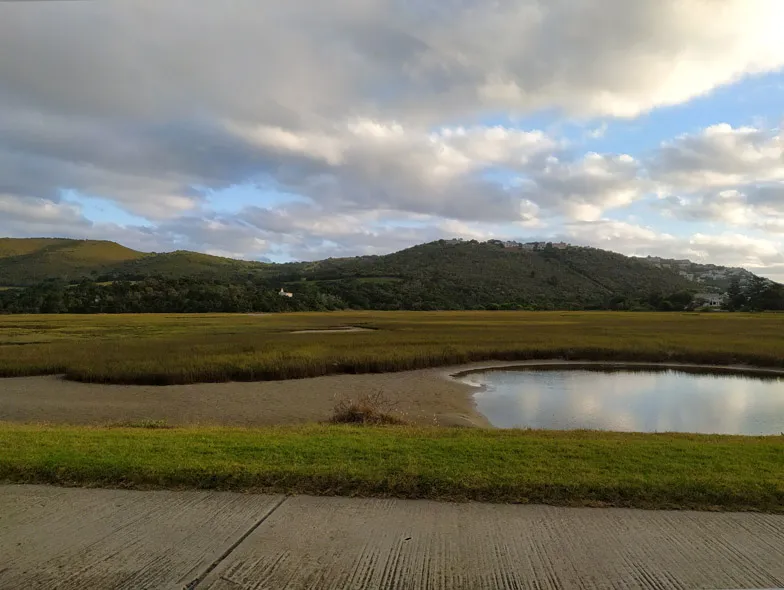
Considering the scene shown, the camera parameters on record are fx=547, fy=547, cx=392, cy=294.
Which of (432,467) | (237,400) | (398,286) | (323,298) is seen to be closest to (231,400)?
(237,400)

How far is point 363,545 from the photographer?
469 cm

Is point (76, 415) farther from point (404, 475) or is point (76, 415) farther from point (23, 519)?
point (404, 475)

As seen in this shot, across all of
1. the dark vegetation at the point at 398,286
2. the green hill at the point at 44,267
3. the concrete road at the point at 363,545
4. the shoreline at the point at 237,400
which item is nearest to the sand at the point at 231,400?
the shoreline at the point at 237,400

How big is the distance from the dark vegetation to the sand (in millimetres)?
75463

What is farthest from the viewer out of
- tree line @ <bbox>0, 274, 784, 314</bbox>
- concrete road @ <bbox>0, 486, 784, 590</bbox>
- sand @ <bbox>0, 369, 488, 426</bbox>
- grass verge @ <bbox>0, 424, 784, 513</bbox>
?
tree line @ <bbox>0, 274, 784, 314</bbox>

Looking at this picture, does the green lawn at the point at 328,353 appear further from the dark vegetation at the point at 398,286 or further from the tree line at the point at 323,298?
the dark vegetation at the point at 398,286

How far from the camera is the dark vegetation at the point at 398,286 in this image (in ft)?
314

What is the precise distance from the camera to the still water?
16.0 m

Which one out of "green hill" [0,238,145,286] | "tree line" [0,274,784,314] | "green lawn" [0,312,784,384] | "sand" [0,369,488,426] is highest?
"green hill" [0,238,145,286]

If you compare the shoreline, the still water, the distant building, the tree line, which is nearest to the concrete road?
the shoreline

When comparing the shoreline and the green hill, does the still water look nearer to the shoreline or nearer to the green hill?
the shoreline

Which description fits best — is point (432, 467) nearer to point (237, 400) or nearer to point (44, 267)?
point (237, 400)

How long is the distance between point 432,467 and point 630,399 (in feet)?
52.4

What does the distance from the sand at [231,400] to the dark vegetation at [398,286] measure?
75.5m
